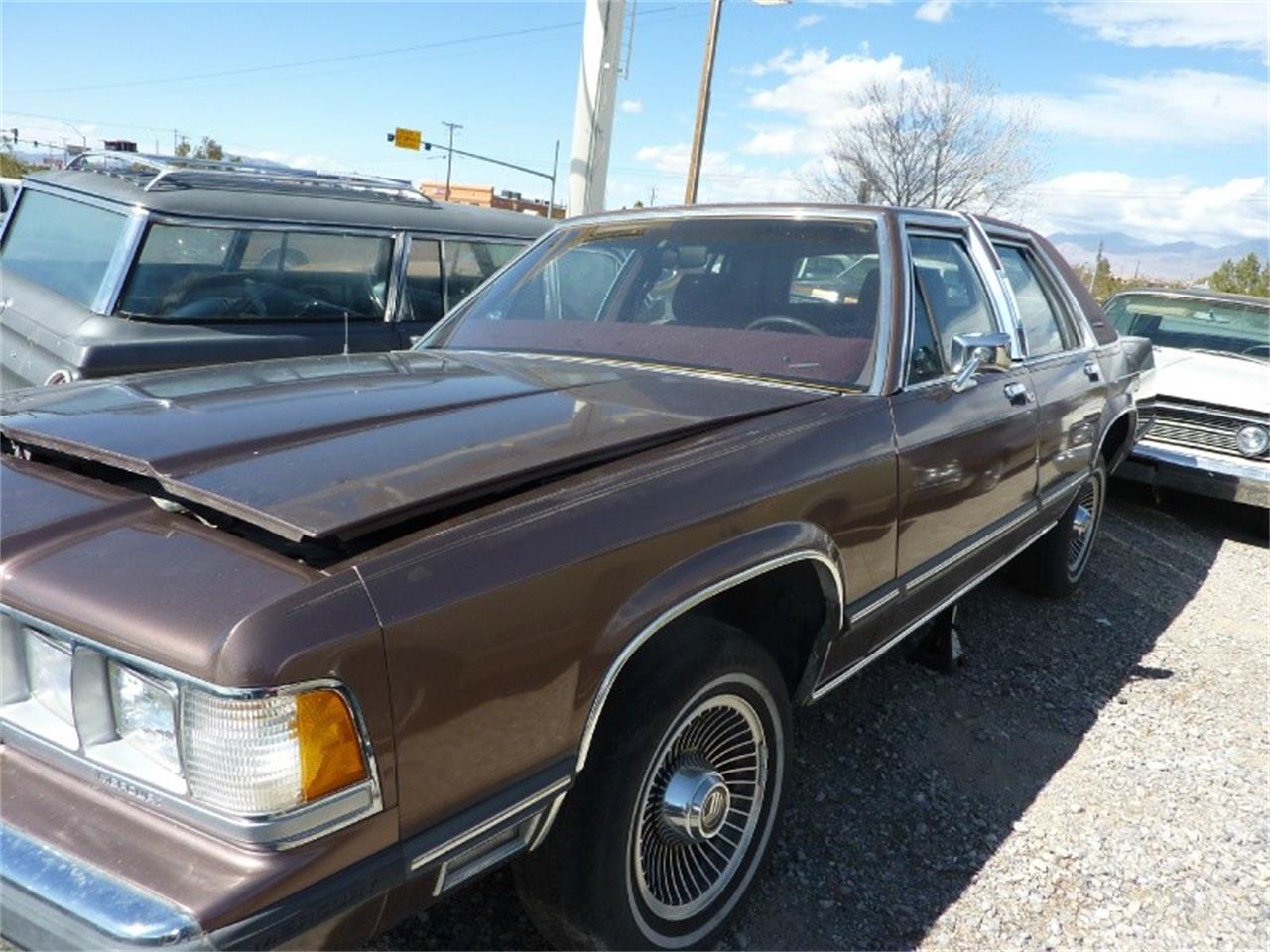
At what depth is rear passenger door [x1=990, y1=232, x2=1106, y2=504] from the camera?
3.78m

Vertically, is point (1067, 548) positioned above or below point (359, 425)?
below

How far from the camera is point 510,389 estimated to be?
2.56m

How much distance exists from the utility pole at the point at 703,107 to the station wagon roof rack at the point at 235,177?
12.0 metres

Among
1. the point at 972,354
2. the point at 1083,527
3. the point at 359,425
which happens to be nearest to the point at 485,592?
the point at 359,425

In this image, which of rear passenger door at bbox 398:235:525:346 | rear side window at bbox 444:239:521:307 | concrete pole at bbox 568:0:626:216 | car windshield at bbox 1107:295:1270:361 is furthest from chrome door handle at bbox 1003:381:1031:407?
concrete pole at bbox 568:0:626:216

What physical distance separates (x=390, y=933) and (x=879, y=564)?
5.05 feet

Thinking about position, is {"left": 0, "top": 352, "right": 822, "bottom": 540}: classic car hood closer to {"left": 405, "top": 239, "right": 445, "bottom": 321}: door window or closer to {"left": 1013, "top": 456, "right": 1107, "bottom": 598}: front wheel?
{"left": 1013, "top": 456, "right": 1107, "bottom": 598}: front wheel

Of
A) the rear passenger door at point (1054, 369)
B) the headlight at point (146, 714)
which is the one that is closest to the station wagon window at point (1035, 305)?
the rear passenger door at point (1054, 369)

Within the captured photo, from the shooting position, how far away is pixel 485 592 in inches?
63.4

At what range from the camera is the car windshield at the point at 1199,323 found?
24.3 feet

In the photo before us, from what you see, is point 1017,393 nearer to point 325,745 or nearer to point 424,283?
point 325,745

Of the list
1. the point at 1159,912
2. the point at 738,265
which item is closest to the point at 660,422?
the point at 738,265

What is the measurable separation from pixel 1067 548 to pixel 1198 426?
2.71m

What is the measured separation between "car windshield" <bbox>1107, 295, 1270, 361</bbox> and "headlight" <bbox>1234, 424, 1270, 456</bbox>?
1037mm
